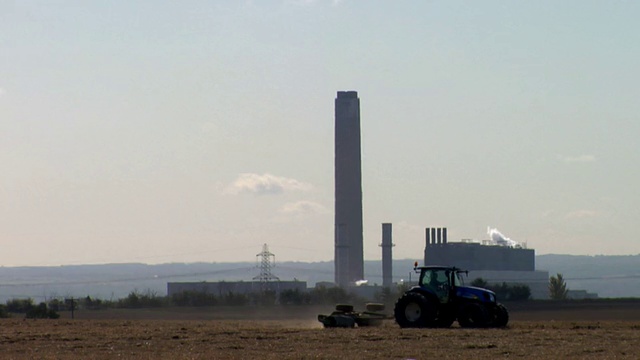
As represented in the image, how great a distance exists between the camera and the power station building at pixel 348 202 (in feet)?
521

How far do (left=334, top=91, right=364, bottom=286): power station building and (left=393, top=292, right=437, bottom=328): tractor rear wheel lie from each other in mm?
117013

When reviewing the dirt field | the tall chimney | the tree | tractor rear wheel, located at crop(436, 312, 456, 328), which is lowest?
the dirt field

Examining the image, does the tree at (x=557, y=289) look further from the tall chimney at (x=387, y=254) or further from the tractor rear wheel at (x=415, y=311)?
the tractor rear wheel at (x=415, y=311)

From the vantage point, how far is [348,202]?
522 feet

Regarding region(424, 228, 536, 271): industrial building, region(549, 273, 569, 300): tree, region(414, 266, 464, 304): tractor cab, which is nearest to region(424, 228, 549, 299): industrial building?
region(424, 228, 536, 271): industrial building

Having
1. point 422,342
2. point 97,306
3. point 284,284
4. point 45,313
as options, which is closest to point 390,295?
point 97,306

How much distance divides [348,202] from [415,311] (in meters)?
118

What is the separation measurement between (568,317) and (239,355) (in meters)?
28.0

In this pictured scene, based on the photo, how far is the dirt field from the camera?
30047 millimetres

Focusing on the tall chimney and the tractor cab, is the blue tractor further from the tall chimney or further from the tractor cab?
the tall chimney

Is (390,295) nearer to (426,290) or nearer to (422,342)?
(426,290)

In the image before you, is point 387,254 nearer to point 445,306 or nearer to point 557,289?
point 557,289

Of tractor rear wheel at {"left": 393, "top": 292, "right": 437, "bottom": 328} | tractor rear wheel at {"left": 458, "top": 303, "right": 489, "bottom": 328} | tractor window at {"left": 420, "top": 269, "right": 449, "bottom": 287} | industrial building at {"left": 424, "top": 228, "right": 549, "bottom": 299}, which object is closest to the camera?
tractor rear wheel at {"left": 458, "top": 303, "right": 489, "bottom": 328}

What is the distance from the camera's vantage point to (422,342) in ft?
109
